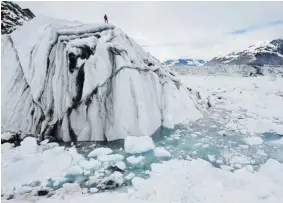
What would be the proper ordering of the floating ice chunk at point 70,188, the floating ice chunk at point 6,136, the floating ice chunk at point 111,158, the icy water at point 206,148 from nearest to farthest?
the floating ice chunk at point 70,188
the icy water at point 206,148
the floating ice chunk at point 111,158
the floating ice chunk at point 6,136

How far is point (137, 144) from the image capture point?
20.7 feet

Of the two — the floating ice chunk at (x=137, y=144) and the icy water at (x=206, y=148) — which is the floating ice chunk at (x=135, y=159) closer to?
the icy water at (x=206, y=148)

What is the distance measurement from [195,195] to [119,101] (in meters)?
3.40

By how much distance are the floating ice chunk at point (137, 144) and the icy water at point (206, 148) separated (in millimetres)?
123

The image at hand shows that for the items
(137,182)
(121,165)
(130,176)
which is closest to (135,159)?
(121,165)

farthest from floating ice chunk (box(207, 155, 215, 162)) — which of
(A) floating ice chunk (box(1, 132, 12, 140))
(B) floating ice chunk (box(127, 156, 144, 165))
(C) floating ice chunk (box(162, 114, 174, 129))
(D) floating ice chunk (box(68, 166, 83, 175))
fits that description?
(A) floating ice chunk (box(1, 132, 12, 140))

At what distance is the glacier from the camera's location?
7105 millimetres

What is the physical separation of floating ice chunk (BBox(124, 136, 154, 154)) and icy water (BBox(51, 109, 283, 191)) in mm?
123

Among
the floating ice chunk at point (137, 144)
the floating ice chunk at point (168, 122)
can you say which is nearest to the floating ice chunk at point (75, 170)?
the floating ice chunk at point (137, 144)

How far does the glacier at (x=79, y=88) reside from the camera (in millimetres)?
7105

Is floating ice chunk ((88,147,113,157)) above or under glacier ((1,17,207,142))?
under

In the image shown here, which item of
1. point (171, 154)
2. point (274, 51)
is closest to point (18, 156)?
point (171, 154)

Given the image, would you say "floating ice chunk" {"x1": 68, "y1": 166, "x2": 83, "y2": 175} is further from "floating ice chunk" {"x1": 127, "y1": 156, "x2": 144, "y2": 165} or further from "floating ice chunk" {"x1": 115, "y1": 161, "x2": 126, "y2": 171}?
"floating ice chunk" {"x1": 127, "y1": 156, "x2": 144, "y2": 165}

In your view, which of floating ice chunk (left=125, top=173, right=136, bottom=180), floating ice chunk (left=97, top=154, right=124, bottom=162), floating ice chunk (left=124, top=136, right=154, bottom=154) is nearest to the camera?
floating ice chunk (left=125, top=173, right=136, bottom=180)
